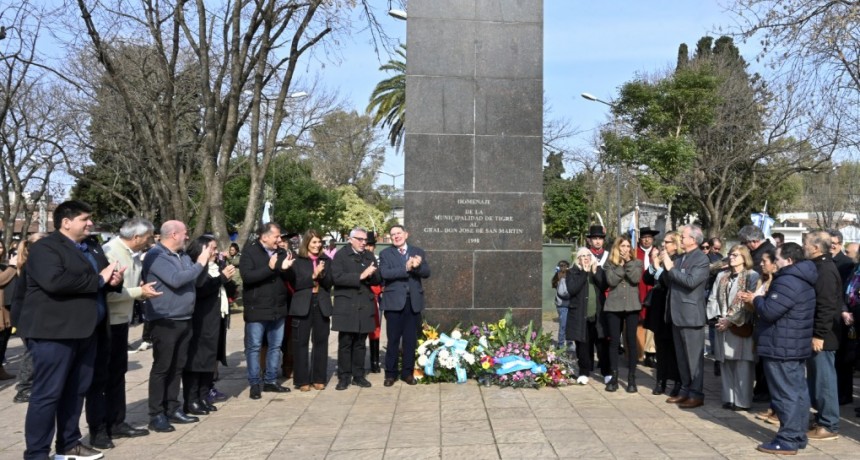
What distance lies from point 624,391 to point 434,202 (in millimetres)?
3413

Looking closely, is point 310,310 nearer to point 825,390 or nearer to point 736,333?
point 736,333

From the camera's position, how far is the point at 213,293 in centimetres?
845

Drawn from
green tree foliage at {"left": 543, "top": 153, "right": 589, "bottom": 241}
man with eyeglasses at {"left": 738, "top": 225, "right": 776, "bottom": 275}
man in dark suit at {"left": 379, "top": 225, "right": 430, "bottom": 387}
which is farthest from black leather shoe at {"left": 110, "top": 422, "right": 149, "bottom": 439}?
green tree foliage at {"left": 543, "top": 153, "right": 589, "bottom": 241}

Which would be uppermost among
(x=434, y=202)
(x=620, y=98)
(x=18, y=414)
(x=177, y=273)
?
(x=620, y=98)

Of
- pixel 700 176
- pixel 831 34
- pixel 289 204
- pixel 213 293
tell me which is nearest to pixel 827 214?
pixel 700 176

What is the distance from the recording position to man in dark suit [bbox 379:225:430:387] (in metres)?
9.75

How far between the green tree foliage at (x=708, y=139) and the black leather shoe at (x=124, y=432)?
2414 cm

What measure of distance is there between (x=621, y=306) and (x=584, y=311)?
52 centimetres

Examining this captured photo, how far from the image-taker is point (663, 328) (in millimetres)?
9289

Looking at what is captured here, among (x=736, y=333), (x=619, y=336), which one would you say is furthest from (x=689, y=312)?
(x=619, y=336)

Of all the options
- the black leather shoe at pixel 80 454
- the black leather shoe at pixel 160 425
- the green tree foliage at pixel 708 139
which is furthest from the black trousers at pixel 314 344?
the green tree foliage at pixel 708 139

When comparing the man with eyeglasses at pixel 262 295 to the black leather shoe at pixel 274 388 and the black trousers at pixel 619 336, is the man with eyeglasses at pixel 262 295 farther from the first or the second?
the black trousers at pixel 619 336

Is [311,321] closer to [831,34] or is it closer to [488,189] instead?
[488,189]

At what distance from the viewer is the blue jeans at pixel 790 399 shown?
261 inches
